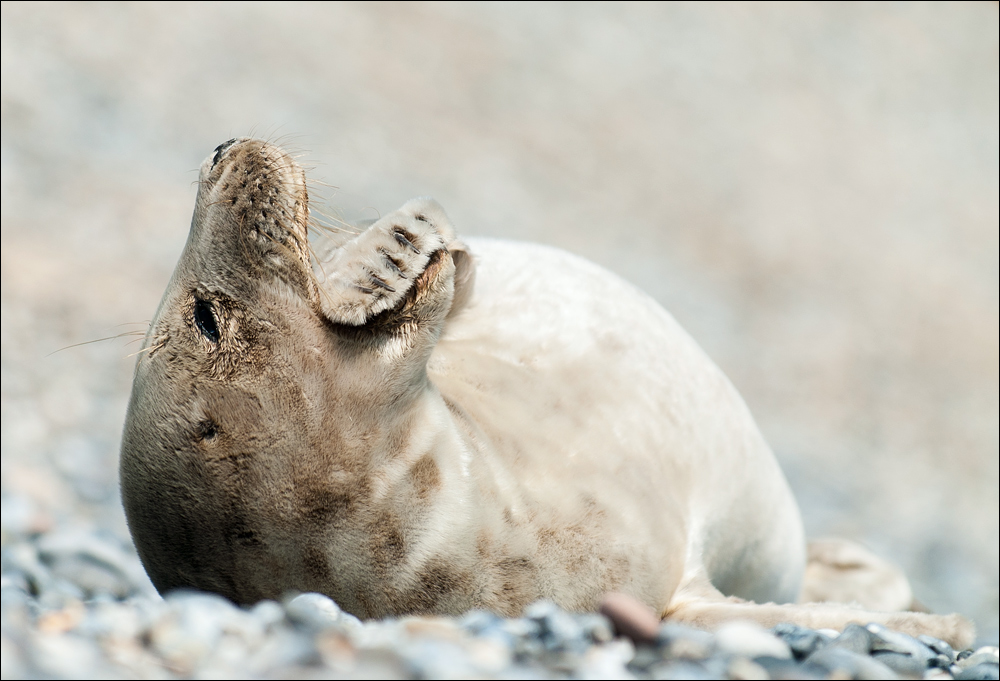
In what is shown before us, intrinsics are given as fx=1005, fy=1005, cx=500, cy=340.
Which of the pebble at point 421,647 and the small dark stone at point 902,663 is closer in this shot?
the pebble at point 421,647

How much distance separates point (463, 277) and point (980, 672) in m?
1.62

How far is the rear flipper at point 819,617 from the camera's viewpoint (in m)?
2.43

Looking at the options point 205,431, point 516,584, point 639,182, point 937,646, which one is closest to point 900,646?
point 937,646

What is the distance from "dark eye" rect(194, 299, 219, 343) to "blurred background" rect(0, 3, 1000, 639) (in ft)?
8.55

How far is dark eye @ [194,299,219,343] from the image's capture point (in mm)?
2070

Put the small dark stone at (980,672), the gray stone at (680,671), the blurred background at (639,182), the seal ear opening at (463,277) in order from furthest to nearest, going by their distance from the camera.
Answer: the blurred background at (639,182)
the seal ear opening at (463,277)
the small dark stone at (980,672)
the gray stone at (680,671)

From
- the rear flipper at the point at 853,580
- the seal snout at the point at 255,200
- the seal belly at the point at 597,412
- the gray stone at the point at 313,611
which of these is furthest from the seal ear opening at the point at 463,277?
the rear flipper at the point at 853,580

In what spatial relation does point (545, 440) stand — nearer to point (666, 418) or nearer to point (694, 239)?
point (666, 418)

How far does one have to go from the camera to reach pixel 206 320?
2092mm

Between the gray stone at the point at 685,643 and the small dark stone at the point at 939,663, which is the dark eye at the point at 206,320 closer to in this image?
the gray stone at the point at 685,643

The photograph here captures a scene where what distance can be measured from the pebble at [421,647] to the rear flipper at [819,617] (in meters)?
0.38

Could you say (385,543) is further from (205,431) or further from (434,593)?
(205,431)

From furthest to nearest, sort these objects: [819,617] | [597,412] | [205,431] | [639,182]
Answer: [639,182] < [597,412] < [819,617] < [205,431]

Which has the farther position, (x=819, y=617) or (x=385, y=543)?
(x=819, y=617)
